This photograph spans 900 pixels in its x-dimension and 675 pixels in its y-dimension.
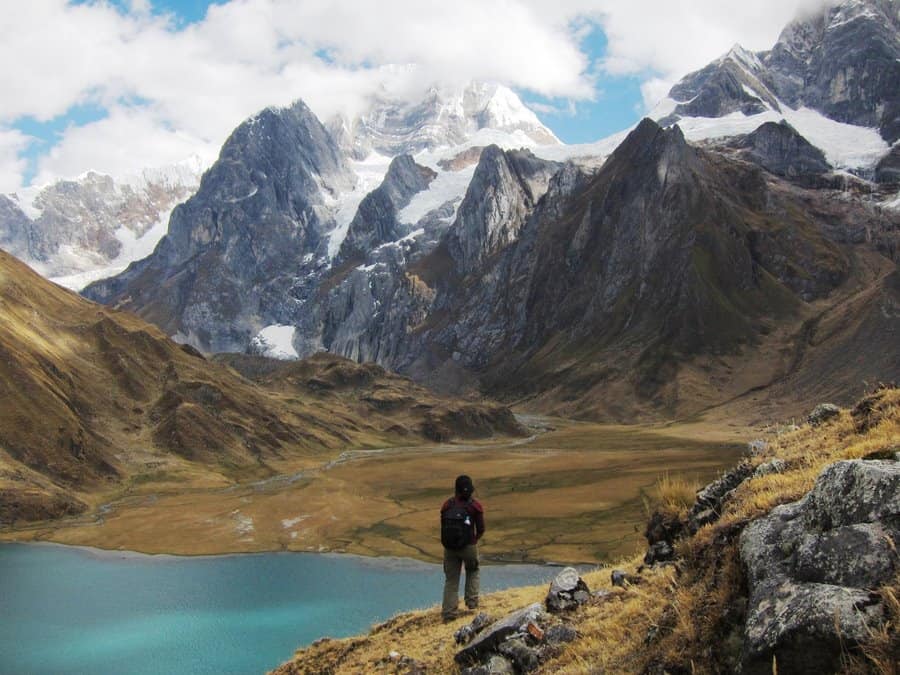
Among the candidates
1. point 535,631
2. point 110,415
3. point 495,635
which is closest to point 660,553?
point 535,631

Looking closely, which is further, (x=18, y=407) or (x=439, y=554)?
(x=18, y=407)

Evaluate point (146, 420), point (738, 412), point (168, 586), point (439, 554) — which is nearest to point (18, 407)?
point (146, 420)

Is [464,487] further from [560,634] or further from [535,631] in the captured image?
[560,634]

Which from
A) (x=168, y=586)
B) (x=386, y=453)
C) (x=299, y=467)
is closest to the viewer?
(x=168, y=586)

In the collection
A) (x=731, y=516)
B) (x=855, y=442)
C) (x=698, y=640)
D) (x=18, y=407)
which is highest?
(x=18, y=407)

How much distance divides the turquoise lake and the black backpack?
89.4 feet

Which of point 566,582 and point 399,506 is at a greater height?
point 399,506

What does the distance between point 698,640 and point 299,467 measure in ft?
457

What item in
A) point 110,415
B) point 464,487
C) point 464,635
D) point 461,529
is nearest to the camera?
point 464,635

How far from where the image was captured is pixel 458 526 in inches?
730

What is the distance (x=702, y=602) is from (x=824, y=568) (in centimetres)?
207

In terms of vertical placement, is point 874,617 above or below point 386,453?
below

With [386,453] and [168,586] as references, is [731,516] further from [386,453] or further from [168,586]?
[386,453]

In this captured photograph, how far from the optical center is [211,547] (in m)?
81.6
